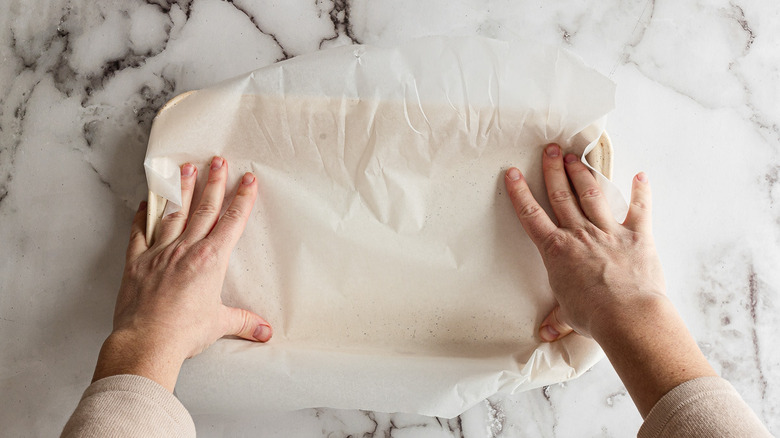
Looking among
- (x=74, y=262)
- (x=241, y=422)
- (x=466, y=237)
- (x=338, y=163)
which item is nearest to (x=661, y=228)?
(x=466, y=237)

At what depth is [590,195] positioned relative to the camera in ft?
1.85

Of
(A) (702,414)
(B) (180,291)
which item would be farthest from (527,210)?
(B) (180,291)

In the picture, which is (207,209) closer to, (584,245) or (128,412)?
(128,412)

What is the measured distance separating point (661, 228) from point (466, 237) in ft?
0.78

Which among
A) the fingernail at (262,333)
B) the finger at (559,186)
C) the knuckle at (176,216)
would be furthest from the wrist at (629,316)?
the knuckle at (176,216)

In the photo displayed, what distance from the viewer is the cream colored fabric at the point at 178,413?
40 cm

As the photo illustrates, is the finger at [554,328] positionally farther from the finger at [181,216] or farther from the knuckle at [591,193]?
the finger at [181,216]

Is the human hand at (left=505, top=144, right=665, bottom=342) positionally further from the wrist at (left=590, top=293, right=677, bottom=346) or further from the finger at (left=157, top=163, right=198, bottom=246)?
the finger at (left=157, top=163, right=198, bottom=246)

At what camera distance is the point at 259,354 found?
0.57 m

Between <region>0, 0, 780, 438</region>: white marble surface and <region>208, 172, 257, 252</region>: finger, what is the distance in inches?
5.1

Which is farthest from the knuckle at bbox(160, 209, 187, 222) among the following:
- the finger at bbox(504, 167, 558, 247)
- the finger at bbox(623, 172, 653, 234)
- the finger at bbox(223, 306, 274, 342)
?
the finger at bbox(623, 172, 653, 234)

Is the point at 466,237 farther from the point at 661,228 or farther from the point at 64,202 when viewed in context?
the point at 64,202

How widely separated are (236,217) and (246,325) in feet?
0.37

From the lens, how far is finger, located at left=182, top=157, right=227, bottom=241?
1.89ft
